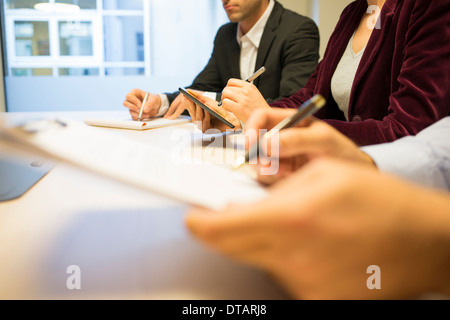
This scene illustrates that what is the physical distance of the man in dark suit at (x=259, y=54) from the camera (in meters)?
1.21

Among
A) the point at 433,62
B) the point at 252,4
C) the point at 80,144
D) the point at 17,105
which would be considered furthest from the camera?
the point at 17,105

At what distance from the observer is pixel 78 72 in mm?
3039

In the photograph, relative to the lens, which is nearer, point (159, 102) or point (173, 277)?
point (173, 277)

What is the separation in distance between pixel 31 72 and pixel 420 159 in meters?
3.45

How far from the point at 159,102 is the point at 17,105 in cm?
252

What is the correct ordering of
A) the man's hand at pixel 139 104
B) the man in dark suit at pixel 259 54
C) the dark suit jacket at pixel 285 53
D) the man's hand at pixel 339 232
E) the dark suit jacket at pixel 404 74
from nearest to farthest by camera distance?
the man's hand at pixel 339 232 → the dark suit jacket at pixel 404 74 → the man's hand at pixel 139 104 → the man in dark suit at pixel 259 54 → the dark suit jacket at pixel 285 53

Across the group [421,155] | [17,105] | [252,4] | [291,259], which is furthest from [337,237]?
[17,105]

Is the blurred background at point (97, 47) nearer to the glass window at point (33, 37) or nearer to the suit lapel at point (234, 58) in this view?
the glass window at point (33, 37)

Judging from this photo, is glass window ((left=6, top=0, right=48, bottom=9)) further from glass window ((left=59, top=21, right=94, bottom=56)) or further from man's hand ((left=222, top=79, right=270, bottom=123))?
man's hand ((left=222, top=79, right=270, bottom=123))

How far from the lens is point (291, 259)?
20 centimetres

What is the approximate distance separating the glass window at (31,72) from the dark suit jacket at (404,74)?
10.0ft

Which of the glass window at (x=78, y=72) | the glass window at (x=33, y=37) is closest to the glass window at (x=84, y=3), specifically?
the glass window at (x=33, y=37)

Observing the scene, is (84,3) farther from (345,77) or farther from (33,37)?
(345,77)
